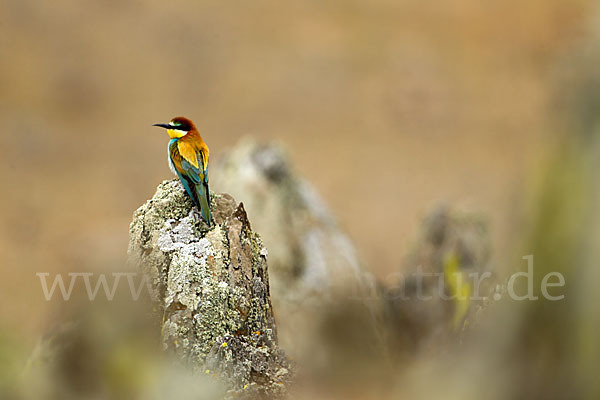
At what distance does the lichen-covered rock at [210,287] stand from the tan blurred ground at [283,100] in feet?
30.9

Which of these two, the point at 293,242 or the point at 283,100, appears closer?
the point at 293,242

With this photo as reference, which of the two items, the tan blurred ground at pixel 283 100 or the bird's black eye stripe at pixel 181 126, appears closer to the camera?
the bird's black eye stripe at pixel 181 126

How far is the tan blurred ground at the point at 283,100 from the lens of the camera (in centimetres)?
1407

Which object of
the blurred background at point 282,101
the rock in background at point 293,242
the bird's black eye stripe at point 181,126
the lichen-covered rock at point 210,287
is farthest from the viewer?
the blurred background at point 282,101


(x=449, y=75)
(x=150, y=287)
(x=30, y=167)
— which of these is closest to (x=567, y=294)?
(x=150, y=287)

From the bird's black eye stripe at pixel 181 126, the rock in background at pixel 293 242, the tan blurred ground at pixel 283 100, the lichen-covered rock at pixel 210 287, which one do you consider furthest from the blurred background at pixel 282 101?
the lichen-covered rock at pixel 210 287

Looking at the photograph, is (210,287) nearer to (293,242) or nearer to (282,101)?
(293,242)

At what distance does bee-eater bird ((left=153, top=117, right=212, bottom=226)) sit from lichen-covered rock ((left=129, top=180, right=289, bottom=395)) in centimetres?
8

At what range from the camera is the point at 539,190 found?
1.40 m

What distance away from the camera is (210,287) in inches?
93.7

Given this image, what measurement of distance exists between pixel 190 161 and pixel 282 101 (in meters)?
15.9

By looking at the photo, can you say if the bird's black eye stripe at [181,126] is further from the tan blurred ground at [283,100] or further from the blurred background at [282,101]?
the tan blurred ground at [283,100]

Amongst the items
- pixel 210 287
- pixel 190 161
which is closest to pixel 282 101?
pixel 190 161

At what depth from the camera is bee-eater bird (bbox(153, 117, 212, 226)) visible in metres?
2.48
